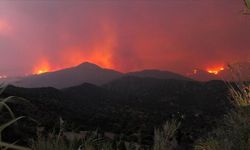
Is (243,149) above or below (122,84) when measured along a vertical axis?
below

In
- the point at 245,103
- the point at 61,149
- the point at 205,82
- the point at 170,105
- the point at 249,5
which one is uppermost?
the point at 205,82

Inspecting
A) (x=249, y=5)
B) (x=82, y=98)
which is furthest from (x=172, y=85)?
(x=249, y=5)

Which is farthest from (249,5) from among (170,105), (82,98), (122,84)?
(122,84)

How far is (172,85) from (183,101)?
17.1 meters

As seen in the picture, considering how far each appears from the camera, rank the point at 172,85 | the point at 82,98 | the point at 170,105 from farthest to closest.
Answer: the point at 172,85 → the point at 82,98 → the point at 170,105

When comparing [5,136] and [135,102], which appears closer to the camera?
[5,136]

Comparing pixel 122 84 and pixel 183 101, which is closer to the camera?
pixel 183 101

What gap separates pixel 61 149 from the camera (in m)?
7.14

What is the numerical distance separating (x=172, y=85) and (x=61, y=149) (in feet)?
270

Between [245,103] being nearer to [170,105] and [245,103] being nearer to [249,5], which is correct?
[249,5]

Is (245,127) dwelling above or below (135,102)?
below

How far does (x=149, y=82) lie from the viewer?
11800cm

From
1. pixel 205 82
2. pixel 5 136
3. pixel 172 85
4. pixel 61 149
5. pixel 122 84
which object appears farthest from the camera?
pixel 122 84

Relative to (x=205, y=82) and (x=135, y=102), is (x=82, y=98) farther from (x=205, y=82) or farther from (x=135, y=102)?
(x=205, y=82)
